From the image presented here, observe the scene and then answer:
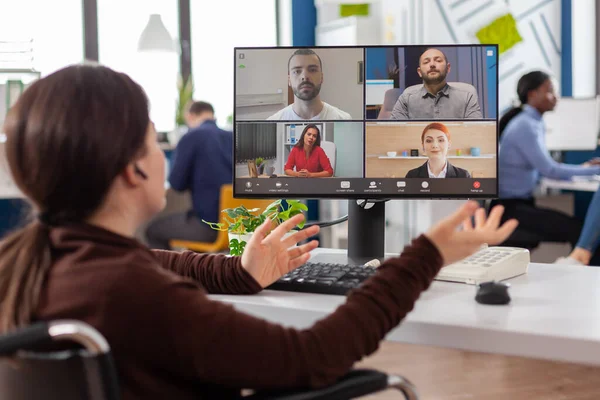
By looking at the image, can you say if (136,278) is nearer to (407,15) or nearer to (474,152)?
(474,152)

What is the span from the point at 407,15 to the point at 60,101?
4.82 m

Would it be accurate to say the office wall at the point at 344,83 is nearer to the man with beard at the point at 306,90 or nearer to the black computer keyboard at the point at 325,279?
the man with beard at the point at 306,90

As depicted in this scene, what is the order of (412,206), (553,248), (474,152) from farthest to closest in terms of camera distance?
(412,206) → (553,248) → (474,152)

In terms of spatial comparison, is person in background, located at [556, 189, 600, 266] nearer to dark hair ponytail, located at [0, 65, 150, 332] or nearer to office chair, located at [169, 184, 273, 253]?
office chair, located at [169, 184, 273, 253]

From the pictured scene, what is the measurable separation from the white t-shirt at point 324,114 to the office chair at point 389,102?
75 millimetres

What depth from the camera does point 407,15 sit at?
17.8 ft

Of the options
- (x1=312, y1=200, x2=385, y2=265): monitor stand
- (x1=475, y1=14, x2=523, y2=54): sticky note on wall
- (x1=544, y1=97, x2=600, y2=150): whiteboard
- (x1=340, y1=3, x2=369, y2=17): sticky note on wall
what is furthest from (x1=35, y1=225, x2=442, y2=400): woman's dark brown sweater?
(x1=340, y1=3, x2=369, y2=17): sticky note on wall

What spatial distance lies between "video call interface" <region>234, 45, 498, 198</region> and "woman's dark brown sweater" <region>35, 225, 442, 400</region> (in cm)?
76

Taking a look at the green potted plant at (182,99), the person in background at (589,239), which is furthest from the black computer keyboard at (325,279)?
the green potted plant at (182,99)

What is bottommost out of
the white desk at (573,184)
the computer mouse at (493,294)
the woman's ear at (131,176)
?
the computer mouse at (493,294)

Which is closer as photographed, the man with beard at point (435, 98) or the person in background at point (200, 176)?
the man with beard at point (435, 98)

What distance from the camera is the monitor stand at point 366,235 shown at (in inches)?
69.7

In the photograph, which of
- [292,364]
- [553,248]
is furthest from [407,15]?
[292,364]

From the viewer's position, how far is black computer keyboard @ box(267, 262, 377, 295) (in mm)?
1395
